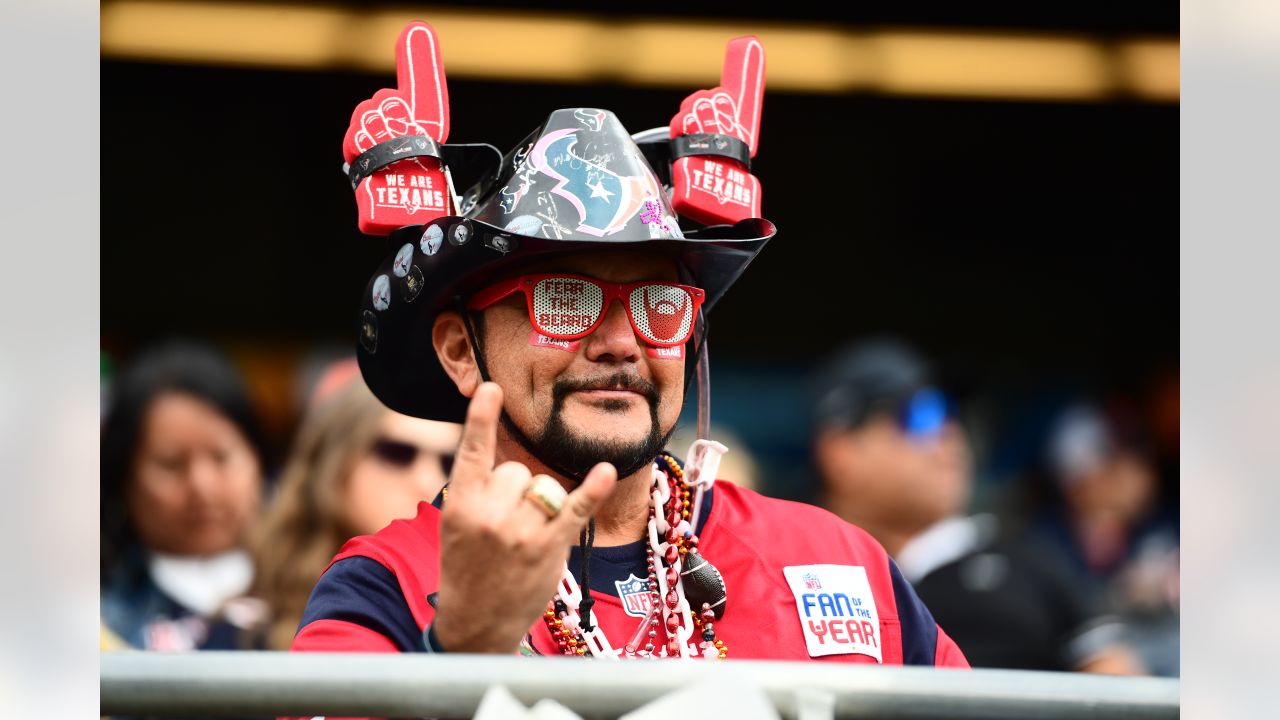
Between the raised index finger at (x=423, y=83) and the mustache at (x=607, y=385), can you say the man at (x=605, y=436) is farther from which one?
the raised index finger at (x=423, y=83)

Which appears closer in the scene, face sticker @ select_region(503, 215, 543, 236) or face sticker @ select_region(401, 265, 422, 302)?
face sticker @ select_region(503, 215, 543, 236)

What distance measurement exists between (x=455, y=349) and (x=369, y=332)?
19 cm

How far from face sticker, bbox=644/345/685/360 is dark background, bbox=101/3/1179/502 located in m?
4.76

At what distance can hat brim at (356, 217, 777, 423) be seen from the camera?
2.43m

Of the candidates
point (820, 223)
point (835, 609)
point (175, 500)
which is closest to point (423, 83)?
point (835, 609)

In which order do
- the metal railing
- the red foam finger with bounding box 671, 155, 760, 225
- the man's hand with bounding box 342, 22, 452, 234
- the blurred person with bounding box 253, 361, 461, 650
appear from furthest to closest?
the blurred person with bounding box 253, 361, 461, 650 → the red foam finger with bounding box 671, 155, 760, 225 → the man's hand with bounding box 342, 22, 452, 234 → the metal railing

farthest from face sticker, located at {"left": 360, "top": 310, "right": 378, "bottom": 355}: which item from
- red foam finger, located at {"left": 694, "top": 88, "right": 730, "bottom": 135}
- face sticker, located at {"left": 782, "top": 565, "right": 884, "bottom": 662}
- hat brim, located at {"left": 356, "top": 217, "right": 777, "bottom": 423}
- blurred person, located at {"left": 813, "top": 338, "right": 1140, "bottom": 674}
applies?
blurred person, located at {"left": 813, "top": 338, "right": 1140, "bottom": 674}

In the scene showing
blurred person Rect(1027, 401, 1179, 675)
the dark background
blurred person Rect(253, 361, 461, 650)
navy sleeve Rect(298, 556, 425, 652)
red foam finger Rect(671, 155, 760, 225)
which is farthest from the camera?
the dark background

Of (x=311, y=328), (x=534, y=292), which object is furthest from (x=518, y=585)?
(x=311, y=328)

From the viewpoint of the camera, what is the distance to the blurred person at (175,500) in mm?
4336

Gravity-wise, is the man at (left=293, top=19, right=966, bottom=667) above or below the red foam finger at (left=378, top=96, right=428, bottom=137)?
below

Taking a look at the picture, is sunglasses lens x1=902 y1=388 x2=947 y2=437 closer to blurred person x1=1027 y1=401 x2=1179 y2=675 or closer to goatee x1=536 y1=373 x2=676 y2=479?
blurred person x1=1027 y1=401 x2=1179 y2=675

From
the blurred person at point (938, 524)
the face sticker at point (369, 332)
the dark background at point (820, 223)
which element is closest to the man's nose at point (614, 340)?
the face sticker at point (369, 332)

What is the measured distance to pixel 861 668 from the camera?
1.49 m
